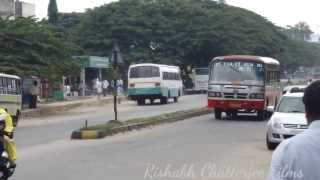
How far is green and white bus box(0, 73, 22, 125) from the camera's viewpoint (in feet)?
92.9

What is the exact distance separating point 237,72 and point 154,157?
15.2 metres

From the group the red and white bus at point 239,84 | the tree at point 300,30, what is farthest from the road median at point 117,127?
the tree at point 300,30

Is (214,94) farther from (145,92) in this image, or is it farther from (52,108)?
(145,92)

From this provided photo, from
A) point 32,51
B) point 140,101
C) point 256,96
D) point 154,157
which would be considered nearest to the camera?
point 154,157

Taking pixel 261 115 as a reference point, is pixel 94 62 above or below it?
above

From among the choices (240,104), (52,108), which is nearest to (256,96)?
(240,104)

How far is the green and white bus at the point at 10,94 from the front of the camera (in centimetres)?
2831

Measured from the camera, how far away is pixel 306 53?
119812mm

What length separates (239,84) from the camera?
29.4m

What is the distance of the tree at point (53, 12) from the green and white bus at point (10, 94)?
200 ft

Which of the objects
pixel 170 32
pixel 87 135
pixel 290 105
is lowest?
pixel 87 135

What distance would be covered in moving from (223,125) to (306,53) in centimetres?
9651

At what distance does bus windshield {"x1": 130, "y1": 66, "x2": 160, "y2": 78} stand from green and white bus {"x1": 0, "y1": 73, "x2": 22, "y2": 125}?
16.8 meters

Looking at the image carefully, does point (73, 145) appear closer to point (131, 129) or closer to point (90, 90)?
point (131, 129)
